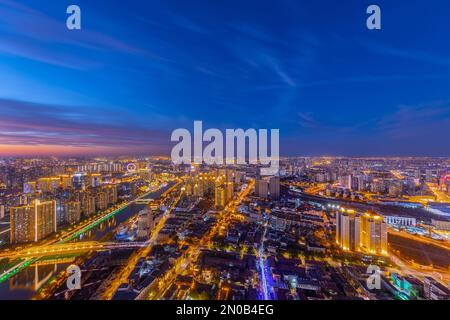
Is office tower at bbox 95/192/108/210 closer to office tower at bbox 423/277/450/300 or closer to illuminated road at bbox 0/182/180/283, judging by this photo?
illuminated road at bbox 0/182/180/283

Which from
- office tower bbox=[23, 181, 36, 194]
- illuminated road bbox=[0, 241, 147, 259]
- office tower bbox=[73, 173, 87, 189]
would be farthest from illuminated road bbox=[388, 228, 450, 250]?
office tower bbox=[23, 181, 36, 194]

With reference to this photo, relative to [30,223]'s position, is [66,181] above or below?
above

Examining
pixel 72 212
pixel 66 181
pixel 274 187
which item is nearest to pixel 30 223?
pixel 72 212

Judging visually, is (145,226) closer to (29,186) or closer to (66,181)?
(29,186)

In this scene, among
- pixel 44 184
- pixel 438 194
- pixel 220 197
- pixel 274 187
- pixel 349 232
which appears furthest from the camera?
pixel 274 187

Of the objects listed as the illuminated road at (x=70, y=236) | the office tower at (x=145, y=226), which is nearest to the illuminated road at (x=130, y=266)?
the office tower at (x=145, y=226)
